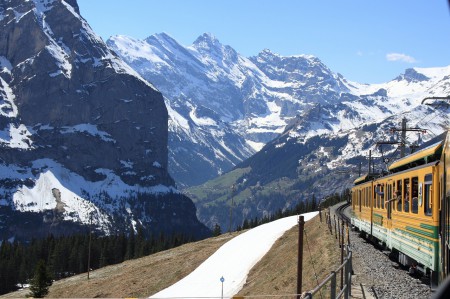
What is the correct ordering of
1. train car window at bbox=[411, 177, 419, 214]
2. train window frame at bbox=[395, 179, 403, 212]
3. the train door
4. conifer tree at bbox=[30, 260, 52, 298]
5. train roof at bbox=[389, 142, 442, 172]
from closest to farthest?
train roof at bbox=[389, 142, 442, 172] < train car window at bbox=[411, 177, 419, 214] < train window frame at bbox=[395, 179, 403, 212] < the train door < conifer tree at bbox=[30, 260, 52, 298]

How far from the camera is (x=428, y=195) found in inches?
735

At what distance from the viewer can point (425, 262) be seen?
60.3 ft

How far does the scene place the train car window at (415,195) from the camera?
2057cm

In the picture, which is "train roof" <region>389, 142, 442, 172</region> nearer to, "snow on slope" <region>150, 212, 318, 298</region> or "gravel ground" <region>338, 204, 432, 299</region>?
"gravel ground" <region>338, 204, 432, 299</region>

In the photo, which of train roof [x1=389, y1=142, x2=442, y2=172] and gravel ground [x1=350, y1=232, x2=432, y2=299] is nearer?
train roof [x1=389, y1=142, x2=442, y2=172]

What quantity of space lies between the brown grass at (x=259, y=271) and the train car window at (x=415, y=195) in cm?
977

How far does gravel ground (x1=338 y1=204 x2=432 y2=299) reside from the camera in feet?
68.7

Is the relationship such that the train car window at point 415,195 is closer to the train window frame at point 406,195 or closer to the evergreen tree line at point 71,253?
the train window frame at point 406,195

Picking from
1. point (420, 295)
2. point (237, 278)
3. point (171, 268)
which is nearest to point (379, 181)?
point (420, 295)

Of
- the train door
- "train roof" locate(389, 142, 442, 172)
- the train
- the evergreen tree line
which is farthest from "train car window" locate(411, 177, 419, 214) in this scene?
the evergreen tree line

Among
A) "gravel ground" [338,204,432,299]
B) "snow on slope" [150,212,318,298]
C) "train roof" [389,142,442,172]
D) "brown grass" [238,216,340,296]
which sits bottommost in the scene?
"snow on slope" [150,212,318,298]

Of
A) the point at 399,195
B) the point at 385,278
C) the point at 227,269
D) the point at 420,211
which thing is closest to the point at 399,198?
the point at 399,195

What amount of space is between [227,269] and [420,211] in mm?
44123

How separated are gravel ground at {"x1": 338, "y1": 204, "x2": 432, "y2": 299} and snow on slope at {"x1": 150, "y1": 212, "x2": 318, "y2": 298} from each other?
2105cm
